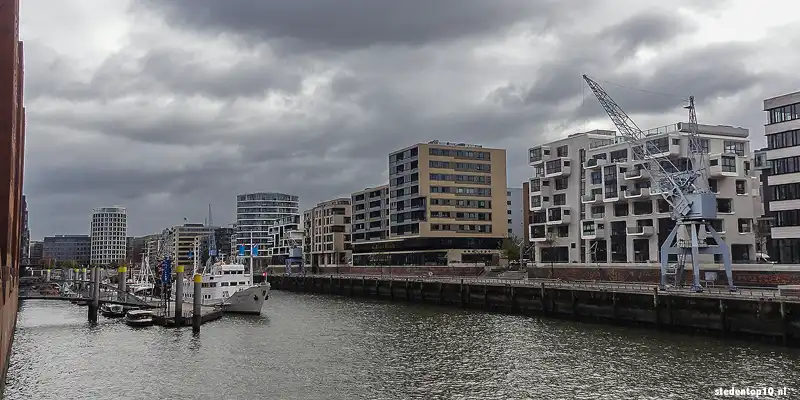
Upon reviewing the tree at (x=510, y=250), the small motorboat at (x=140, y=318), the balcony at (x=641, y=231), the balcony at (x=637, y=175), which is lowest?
the small motorboat at (x=140, y=318)

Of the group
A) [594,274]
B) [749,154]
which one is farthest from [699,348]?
[749,154]

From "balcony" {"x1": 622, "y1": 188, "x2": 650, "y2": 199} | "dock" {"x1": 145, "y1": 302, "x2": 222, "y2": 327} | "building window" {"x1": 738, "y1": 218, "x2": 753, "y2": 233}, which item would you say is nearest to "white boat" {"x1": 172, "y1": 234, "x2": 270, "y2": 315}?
"dock" {"x1": 145, "y1": 302, "x2": 222, "y2": 327}

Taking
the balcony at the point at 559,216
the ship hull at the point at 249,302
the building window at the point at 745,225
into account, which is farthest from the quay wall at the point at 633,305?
the building window at the point at 745,225

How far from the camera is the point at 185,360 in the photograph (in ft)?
158

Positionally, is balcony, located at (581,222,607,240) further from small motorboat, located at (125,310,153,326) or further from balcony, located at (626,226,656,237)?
small motorboat, located at (125,310,153,326)

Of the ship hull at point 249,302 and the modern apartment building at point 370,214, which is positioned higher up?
the modern apartment building at point 370,214

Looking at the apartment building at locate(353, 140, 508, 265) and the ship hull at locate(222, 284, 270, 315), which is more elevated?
the apartment building at locate(353, 140, 508, 265)

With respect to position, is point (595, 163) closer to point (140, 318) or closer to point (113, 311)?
point (140, 318)

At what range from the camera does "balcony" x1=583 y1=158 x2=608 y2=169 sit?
114 m

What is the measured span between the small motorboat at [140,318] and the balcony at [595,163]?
7340cm

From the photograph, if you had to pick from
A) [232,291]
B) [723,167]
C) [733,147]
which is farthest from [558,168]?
[232,291]

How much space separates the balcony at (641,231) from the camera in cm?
10312

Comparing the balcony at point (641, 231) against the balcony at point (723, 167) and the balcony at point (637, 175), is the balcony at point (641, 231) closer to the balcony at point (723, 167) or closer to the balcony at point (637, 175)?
the balcony at point (637, 175)

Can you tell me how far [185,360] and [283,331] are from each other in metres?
18.3
